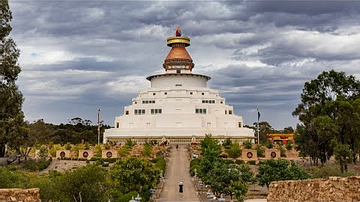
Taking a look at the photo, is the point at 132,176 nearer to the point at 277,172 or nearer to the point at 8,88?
the point at 277,172

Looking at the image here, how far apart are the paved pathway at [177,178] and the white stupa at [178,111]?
8.41 metres

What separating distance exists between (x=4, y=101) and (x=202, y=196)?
18.6 m

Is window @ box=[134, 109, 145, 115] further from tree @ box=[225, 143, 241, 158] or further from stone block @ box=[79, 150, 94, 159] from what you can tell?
tree @ box=[225, 143, 241, 158]

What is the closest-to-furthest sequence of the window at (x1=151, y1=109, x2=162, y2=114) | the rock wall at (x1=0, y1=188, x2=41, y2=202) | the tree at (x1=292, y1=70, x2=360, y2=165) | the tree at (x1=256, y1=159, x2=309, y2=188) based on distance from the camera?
the rock wall at (x1=0, y1=188, x2=41, y2=202)
the tree at (x1=256, y1=159, x2=309, y2=188)
the tree at (x1=292, y1=70, x2=360, y2=165)
the window at (x1=151, y1=109, x2=162, y2=114)

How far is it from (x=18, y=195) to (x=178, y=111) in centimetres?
6040

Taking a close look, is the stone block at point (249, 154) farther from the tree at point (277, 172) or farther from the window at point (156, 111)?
the window at point (156, 111)

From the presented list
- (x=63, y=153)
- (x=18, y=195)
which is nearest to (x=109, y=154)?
(x=63, y=153)

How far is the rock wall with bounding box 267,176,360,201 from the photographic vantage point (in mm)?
11008

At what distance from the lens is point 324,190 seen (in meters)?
11.6

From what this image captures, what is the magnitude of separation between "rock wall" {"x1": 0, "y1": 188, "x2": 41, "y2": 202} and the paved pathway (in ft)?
58.3

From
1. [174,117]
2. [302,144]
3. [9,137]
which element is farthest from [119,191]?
[174,117]

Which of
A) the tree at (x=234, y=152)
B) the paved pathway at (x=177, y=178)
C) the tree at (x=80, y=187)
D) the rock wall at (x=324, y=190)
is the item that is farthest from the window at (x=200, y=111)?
the rock wall at (x=324, y=190)

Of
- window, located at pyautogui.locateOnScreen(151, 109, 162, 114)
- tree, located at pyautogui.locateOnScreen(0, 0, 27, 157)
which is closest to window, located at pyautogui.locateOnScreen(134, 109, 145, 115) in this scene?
window, located at pyautogui.locateOnScreen(151, 109, 162, 114)

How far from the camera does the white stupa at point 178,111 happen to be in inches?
2677
